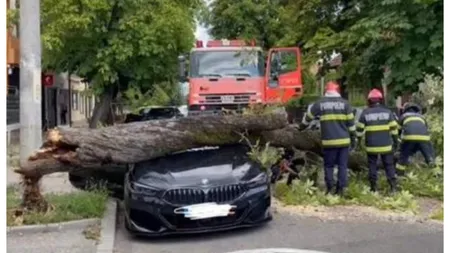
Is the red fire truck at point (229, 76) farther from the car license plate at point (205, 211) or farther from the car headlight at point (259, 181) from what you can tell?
the car license plate at point (205, 211)

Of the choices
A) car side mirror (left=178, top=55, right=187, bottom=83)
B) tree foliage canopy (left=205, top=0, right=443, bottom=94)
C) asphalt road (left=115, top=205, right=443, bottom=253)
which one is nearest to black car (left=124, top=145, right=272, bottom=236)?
asphalt road (left=115, top=205, right=443, bottom=253)

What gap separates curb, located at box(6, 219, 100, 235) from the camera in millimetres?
7963

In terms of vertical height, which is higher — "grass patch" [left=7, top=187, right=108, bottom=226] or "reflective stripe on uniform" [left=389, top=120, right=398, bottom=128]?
"reflective stripe on uniform" [left=389, top=120, right=398, bottom=128]

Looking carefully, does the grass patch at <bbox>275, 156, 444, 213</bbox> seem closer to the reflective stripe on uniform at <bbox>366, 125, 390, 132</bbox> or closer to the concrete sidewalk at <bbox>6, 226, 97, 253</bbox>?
the reflective stripe on uniform at <bbox>366, 125, 390, 132</bbox>

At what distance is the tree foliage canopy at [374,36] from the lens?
39.1 feet

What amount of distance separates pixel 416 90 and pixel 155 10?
1129 cm

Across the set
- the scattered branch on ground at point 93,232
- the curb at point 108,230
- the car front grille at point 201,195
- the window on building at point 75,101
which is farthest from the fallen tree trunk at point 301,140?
the window on building at point 75,101

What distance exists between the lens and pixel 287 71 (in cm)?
1898

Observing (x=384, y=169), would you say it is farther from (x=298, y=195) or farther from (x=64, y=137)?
(x=64, y=137)

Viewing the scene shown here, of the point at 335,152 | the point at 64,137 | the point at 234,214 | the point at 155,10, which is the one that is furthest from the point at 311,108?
the point at 155,10

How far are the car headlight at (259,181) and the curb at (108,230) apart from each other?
1.78 meters

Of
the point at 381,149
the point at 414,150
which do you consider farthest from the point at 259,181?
the point at 414,150

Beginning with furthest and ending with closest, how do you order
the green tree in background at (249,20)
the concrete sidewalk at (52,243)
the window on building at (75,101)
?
the window on building at (75,101)
the green tree in background at (249,20)
the concrete sidewalk at (52,243)

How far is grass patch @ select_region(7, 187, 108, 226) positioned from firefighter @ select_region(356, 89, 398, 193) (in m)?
3.98
